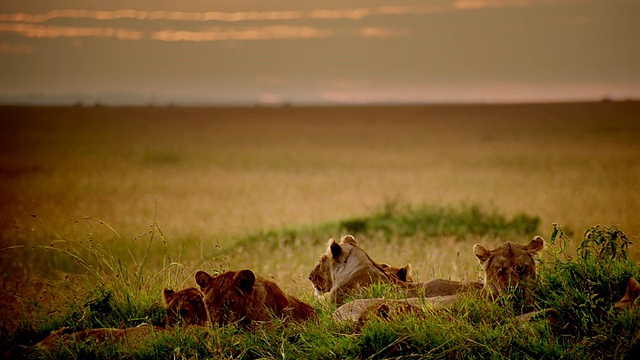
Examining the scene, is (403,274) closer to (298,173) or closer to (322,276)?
(322,276)

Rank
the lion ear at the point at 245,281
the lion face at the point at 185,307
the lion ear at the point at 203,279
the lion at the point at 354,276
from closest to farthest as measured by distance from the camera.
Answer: the lion ear at the point at 245,281
the lion ear at the point at 203,279
the lion face at the point at 185,307
the lion at the point at 354,276

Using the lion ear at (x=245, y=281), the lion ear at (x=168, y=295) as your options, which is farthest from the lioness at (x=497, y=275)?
the lion ear at (x=168, y=295)

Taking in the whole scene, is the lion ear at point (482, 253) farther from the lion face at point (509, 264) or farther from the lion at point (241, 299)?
the lion at point (241, 299)

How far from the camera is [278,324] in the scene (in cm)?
645

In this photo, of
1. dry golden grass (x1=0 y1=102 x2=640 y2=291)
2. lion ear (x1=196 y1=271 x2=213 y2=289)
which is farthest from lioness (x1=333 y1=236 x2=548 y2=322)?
lion ear (x1=196 y1=271 x2=213 y2=289)

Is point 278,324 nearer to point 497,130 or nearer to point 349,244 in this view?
point 349,244

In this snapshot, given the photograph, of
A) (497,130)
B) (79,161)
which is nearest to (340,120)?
(497,130)

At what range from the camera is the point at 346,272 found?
7.70 metres

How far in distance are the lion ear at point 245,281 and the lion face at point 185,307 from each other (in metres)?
0.70

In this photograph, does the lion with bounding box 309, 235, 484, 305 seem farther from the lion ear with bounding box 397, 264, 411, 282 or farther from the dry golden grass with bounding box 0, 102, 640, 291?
the dry golden grass with bounding box 0, 102, 640, 291

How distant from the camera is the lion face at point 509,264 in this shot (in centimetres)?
652

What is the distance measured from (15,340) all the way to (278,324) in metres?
2.51

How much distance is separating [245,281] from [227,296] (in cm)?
20

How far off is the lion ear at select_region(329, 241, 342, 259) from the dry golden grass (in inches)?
37.1
